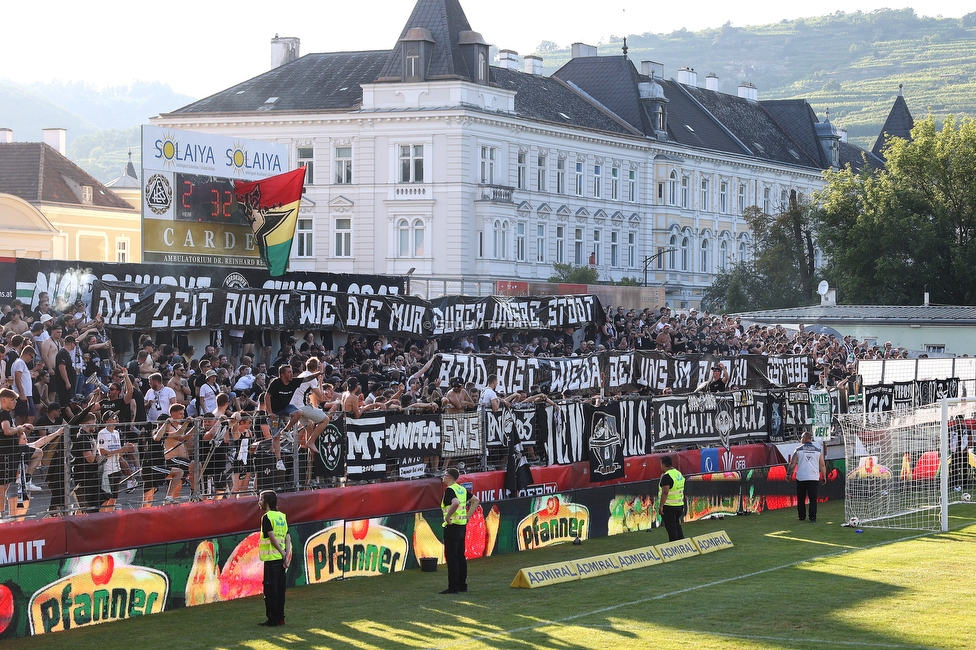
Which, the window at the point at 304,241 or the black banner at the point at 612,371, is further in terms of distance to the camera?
the window at the point at 304,241

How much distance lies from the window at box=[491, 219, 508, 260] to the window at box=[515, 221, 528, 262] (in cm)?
116

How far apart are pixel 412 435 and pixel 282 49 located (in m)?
57.3

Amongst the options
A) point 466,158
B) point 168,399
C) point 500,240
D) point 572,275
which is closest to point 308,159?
point 466,158

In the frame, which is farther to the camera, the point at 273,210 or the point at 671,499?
the point at 273,210

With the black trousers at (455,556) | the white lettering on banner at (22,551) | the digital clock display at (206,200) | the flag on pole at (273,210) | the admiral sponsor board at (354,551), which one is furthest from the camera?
the flag on pole at (273,210)

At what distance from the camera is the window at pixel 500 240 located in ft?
218

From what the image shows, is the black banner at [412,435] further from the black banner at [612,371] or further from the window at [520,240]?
the window at [520,240]

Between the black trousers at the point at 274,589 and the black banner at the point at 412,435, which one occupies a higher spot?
the black banner at the point at 412,435

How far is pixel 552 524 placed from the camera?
24.0 metres

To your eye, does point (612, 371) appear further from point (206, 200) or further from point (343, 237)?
point (343, 237)

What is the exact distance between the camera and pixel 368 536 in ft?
67.8

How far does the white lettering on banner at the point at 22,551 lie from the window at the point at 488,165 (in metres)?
50.8

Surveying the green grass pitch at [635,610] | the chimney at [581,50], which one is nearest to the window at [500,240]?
the chimney at [581,50]

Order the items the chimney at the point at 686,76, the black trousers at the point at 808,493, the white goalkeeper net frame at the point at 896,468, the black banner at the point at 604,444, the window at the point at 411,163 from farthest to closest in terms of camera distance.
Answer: the chimney at the point at 686,76, the window at the point at 411,163, the black trousers at the point at 808,493, the white goalkeeper net frame at the point at 896,468, the black banner at the point at 604,444
